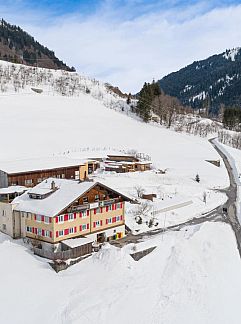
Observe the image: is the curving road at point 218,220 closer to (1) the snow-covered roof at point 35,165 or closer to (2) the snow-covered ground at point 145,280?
(2) the snow-covered ground at point 145,280

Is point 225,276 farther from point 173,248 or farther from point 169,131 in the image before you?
point 169,131

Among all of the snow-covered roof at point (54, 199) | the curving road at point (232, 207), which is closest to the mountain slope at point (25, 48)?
the curving road at point (232, 207)

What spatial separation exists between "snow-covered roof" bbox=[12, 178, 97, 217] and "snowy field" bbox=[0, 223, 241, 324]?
254 centimetres

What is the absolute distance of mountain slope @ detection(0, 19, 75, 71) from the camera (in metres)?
126

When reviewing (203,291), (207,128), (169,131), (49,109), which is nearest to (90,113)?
(49,109)

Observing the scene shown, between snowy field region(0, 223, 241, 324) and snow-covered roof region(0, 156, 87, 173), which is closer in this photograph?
snowy field region(0, 223, 241, 324)

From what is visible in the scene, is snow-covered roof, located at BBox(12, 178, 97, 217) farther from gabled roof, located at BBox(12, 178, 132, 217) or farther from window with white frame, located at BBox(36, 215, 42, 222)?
window with white frame, located at BBox(36, 215, 42, 222)

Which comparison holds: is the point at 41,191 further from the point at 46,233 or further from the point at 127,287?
the point at 127,287

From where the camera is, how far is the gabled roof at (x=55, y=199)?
21844 millimetres

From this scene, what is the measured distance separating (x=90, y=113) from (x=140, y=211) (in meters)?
47.2

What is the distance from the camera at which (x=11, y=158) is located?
144ft

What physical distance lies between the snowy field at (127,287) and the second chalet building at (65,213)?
57.1 inches

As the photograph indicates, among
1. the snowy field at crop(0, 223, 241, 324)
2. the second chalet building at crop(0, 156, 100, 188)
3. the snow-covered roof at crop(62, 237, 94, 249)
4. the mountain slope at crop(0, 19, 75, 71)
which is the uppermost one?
the mountain slope at crop(0, 19, 75, 71)

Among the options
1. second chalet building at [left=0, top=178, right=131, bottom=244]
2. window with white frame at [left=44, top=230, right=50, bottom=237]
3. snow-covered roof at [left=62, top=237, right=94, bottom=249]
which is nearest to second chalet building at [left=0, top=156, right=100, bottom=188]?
second chalet building at [left=0, top=178, right=131, bottom=244]
